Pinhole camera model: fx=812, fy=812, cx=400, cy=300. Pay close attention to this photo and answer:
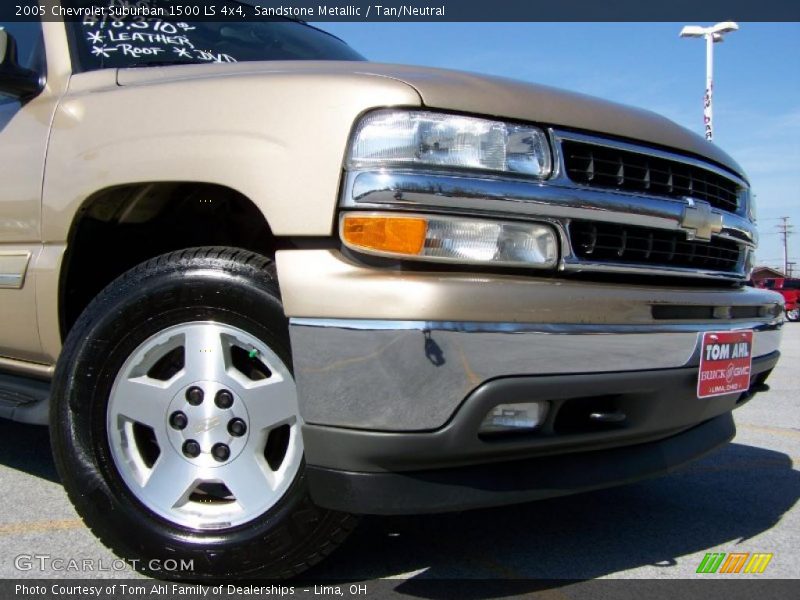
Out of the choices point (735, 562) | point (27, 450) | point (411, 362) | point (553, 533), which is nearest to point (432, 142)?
point (411, 362)

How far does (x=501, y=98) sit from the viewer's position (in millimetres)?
2203

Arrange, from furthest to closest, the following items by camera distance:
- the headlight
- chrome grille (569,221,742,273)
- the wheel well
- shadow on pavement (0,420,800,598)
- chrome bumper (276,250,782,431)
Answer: the wheel well
shadow on pavement (0,420,800,598)
chrome grille (569,221,742,273)
the headlight
chrome bumper (276,250,782,431)

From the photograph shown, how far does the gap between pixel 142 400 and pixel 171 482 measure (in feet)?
0.84

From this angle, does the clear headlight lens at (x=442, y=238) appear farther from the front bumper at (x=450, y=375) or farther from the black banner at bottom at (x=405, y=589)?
the black banner at bottom at (x=405, y=589)

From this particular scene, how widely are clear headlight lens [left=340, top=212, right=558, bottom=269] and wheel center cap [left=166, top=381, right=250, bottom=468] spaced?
61 centimetres

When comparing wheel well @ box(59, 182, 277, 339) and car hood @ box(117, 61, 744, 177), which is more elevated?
car hood @ box(117, 61, 744, 177)

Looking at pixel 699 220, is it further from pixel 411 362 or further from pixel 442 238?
pixel 411 362

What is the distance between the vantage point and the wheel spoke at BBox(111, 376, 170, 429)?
7.76 ft

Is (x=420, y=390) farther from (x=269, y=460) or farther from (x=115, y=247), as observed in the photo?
(x=115, y=247)

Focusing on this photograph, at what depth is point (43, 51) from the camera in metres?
3.07

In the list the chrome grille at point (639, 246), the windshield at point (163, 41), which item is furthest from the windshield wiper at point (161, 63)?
the chrome grille at point (639, 246)

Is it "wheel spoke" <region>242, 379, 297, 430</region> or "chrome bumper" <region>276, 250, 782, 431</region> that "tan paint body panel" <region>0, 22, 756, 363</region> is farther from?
"wheel spoke" <region>242, 379, 297, 430</region>

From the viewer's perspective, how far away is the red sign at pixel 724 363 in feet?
8.02

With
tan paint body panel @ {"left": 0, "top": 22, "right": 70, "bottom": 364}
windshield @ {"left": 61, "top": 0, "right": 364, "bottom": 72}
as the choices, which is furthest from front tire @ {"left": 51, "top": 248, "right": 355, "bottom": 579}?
windshield @ {"left": 61, "top": 0, "right": 364, "bottom": 72}
